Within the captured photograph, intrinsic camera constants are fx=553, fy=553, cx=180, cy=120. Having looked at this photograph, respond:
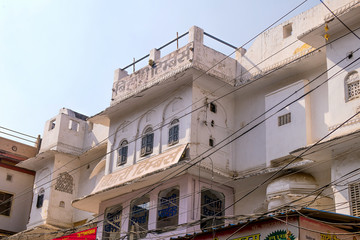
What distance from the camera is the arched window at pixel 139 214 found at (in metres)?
17.6

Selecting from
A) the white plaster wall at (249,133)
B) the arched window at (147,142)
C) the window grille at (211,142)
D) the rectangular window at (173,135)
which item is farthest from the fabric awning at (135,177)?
the white plaster wall at (249,133)

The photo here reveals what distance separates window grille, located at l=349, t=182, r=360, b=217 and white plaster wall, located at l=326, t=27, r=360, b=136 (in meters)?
1.29

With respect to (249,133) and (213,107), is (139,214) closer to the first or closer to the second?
(213,107)

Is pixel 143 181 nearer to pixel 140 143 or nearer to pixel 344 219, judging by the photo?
pixel 140 143

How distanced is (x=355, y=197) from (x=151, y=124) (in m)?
7.95

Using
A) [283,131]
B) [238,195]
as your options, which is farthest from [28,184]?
[283,131]

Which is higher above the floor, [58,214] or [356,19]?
[356,19]

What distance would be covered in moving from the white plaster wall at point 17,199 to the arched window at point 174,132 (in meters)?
10.3

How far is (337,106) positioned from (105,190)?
8.38 meters

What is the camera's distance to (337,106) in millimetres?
13625

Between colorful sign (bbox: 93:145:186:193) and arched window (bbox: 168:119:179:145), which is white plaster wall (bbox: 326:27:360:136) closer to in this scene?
colorful sign (bbox: 93:145:186:193)

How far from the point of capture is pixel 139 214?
58.9ft

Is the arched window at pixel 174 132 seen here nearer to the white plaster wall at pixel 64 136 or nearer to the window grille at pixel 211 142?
the window grille at pixel 211 142

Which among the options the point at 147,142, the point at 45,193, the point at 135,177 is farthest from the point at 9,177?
the point at 135,177
